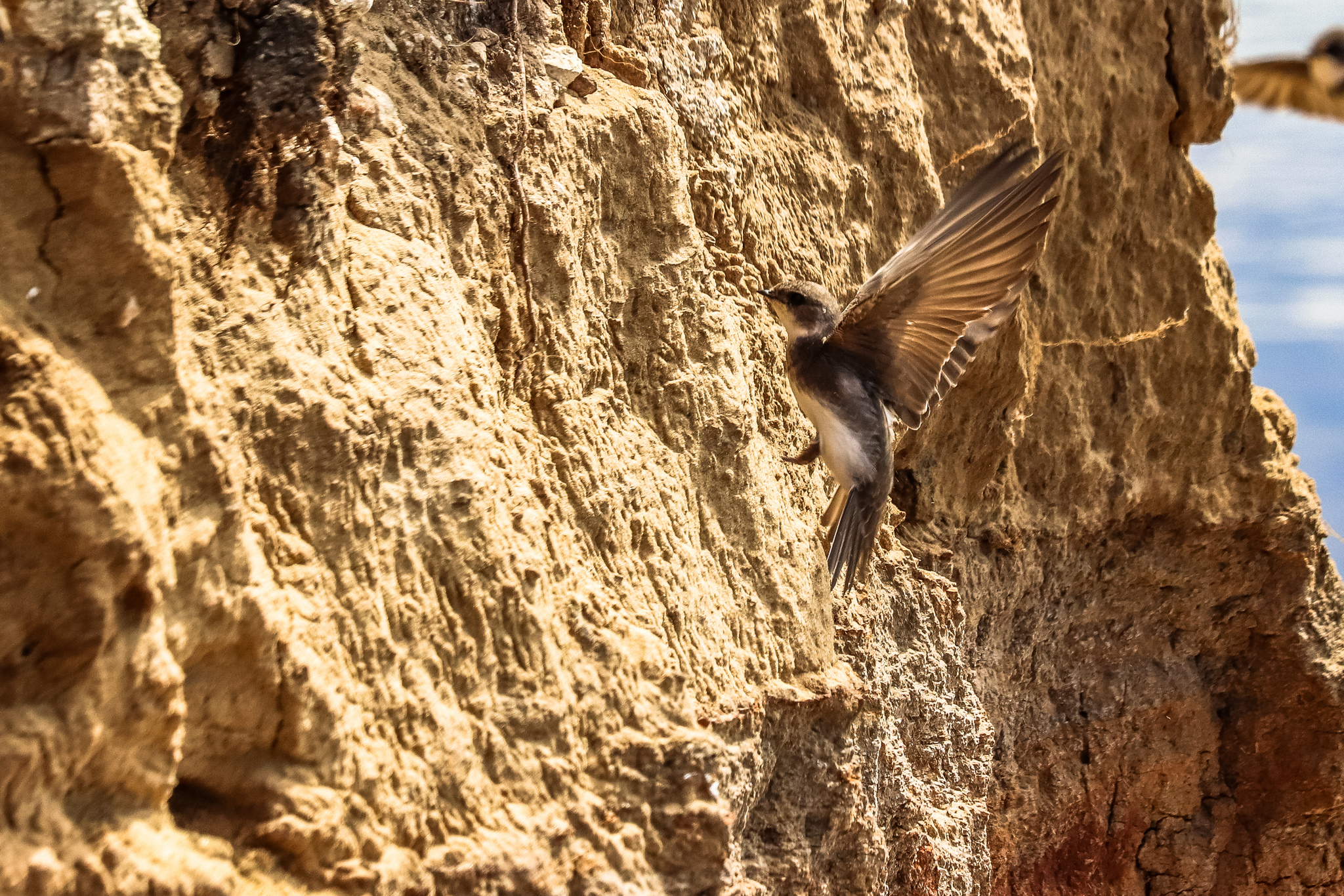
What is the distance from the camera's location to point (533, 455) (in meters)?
1.89

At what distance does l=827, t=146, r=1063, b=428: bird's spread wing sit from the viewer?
2.07 metres

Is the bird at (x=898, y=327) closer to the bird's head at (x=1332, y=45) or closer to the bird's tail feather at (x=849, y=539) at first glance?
the bird's tail feather at (x=849, y=539)

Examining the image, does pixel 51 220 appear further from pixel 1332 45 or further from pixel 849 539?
pixel 1332 45

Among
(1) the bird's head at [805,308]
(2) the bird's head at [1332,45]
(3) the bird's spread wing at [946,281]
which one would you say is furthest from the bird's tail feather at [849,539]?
(2) the bird's head at [1332,45]

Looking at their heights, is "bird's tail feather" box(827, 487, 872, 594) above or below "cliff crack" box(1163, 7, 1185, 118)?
below

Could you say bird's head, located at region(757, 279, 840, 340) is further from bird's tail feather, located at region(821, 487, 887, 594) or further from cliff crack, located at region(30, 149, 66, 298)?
cliff crack, located at region(30, 149, 66, 298)

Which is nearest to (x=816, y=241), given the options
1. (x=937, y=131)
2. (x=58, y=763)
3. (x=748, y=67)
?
(x=748, y=67)

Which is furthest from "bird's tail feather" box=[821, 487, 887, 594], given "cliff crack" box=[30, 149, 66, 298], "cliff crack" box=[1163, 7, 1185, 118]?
"cliff crack" box=[1163, 7, 1185, 118]

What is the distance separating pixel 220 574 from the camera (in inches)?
53.8

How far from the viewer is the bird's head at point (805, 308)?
2.25 metres

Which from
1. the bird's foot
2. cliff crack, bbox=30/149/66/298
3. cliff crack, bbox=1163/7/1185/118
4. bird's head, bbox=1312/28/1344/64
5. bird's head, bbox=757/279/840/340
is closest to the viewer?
cliff crack, bbox=30/149/66/298

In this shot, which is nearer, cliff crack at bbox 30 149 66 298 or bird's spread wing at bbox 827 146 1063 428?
cliff crack at bbox 30 149 66 298

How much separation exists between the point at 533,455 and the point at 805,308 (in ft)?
2.25


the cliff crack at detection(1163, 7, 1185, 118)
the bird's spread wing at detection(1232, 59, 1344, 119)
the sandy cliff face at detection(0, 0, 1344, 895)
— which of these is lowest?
the sandy cliff face at detection(0, 0, 1344, 895)
